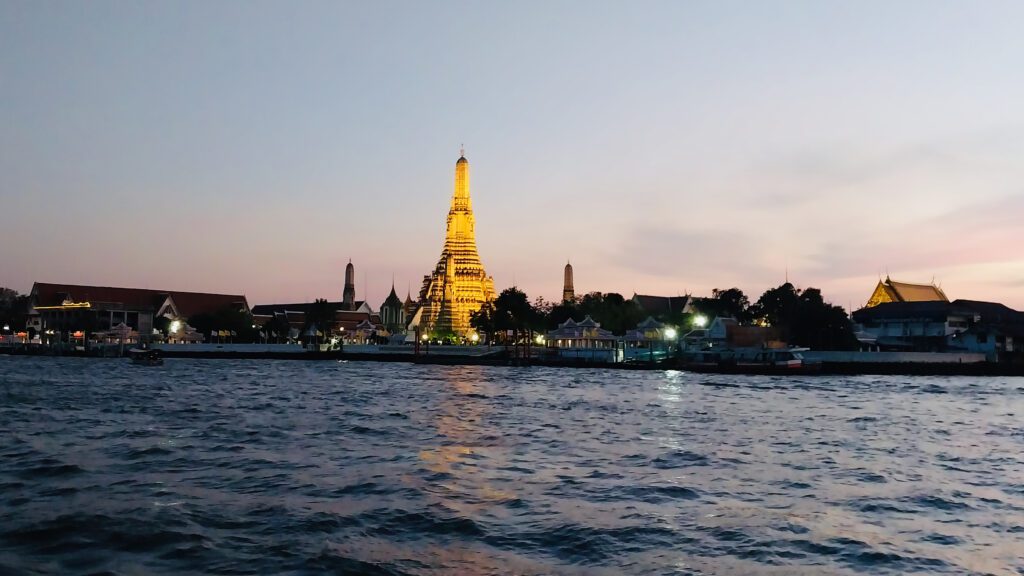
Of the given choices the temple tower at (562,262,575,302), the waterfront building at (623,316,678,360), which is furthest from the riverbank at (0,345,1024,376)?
the temple tower at (562,262,575,302)

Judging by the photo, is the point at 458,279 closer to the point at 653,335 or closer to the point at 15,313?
the point at 653,335

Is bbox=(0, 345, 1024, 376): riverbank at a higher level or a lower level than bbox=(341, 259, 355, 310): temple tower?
lower

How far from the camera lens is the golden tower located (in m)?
132

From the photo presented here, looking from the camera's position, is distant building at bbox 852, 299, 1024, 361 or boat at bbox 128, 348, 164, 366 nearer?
distant building at bbox 852, 299, 1024, 361

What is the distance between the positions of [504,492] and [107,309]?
4955 inches

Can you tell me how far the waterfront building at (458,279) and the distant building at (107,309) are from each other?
1303 inches

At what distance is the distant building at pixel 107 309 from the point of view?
122125 millimetres

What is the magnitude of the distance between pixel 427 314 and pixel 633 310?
136 feet

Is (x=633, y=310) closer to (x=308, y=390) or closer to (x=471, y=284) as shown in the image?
(x=471, y=284)

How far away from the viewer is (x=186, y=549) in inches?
408

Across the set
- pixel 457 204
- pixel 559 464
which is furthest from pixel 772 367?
pixel 457 204

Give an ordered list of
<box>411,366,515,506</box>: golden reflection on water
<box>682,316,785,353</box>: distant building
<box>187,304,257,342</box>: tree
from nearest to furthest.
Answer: <box>411,366,515,506</box>: golden reflection on water < <box>682,316,785,353</box>: distant building < <box>187,304,257,342</box>: tree

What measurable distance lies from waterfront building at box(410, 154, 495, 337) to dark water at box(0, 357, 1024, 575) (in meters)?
100

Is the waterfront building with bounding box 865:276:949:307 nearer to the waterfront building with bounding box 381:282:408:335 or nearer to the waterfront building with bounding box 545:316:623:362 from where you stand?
the waterfront building with bounding box 545:316:623:362
